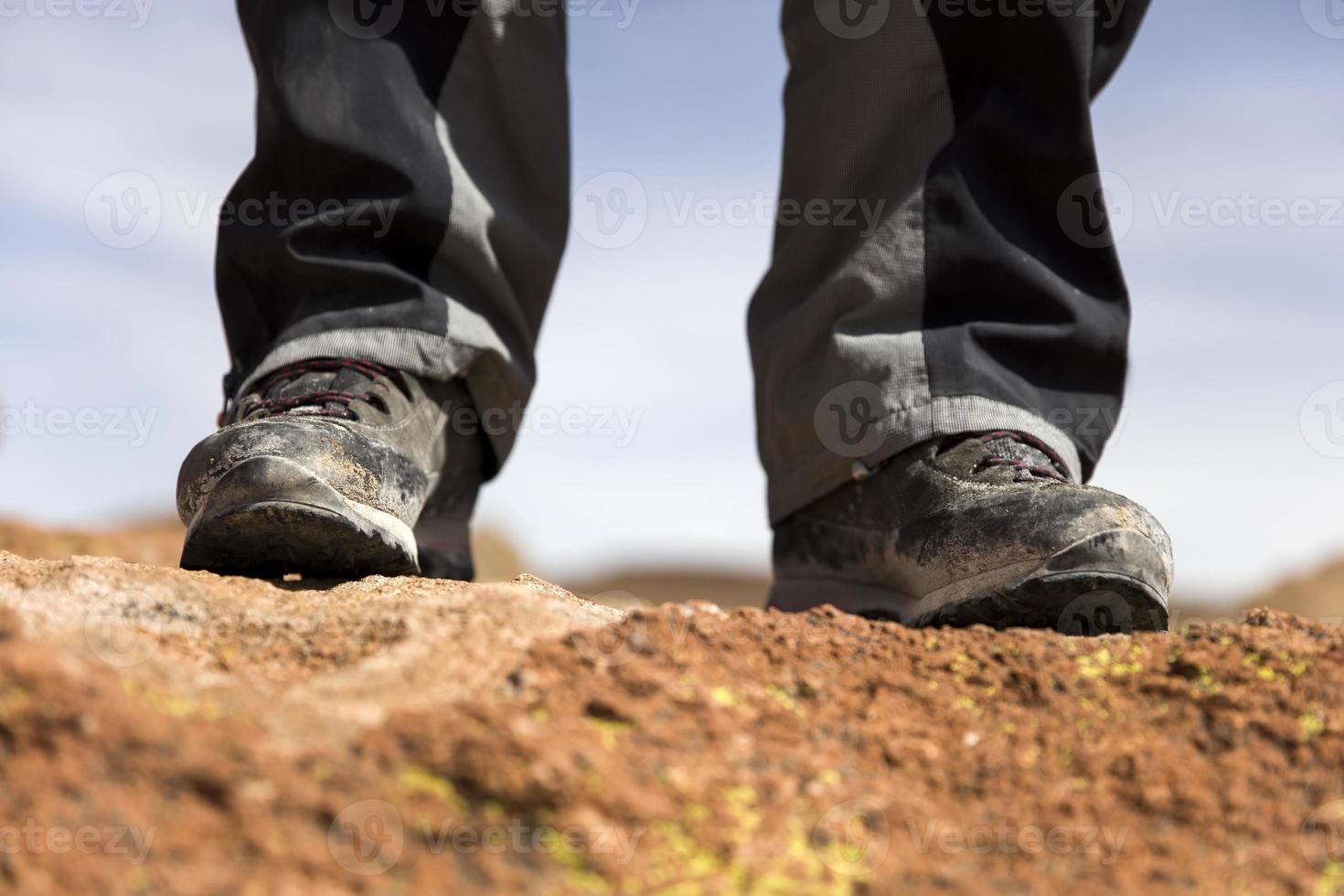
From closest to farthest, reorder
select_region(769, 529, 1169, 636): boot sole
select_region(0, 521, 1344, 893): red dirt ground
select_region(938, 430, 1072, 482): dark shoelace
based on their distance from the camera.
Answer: select_region(0, 521, 1344, 893): red dirt ground < select_region(769, 529, 1169, 636): boot sole < select_region(938, 430, 1072, 482): dark shoelace

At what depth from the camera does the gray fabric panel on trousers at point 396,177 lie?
1745 mm

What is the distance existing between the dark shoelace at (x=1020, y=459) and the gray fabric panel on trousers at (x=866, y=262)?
2 cm

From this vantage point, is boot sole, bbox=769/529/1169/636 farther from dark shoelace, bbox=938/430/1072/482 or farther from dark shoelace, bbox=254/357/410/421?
dark shoelace, bbox=254/357/410/421

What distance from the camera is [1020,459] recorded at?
1.56m

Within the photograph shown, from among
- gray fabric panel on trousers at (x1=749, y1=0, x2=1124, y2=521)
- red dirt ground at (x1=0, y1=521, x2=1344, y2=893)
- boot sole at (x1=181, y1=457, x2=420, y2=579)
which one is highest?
gray fabric panel on trousers at (x1=749, y1=0, x2=1124, y2=521)

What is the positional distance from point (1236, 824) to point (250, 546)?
1.19 metres

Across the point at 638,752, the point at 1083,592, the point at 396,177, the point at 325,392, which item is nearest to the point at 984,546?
the point at 1083,592

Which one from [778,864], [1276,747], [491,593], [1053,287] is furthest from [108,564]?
[1053,287]

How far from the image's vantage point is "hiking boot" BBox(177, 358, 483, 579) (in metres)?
1.38

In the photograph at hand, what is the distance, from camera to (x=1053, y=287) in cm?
168

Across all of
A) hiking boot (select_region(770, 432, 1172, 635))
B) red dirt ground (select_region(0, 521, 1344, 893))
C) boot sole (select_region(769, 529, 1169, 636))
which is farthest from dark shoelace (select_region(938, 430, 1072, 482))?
red dirt ground (select_region(0, 521, 1344, 893))

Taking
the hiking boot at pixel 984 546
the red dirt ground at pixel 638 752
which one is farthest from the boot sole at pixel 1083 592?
the red dirt ground at pixel 638 752

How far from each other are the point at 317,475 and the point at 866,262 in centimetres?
90

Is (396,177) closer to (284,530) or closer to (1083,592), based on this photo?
(284,530)
